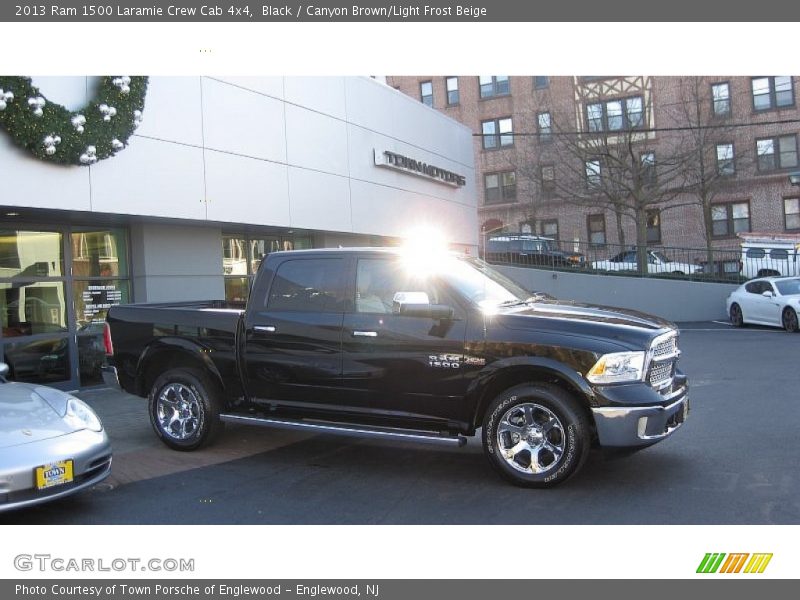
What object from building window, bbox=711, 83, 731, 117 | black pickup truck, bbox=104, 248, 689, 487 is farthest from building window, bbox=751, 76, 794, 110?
black pickup truck, bbox=104, 248, 689, 487

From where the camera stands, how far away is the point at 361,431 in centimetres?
580

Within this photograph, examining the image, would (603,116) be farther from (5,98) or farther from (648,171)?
(5,98)

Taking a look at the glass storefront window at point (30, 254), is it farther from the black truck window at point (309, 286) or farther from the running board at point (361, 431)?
the black truck window at point (309, 286)

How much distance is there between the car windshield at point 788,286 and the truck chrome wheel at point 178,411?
49.6 feet

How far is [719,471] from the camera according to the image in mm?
5590

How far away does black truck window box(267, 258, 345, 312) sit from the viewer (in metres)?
6.30

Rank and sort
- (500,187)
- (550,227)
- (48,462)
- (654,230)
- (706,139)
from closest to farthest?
(48,462)
(706,139)
(654,230)
(550,227)
(500,187)

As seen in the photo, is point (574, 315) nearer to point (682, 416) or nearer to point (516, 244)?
point (682, 416)

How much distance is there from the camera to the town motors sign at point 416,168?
16.9 metres

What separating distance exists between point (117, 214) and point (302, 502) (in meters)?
6.96

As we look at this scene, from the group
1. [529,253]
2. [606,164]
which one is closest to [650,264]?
[529,253]

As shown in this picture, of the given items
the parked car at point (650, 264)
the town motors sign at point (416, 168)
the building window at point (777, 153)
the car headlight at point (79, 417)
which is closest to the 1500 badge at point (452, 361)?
the car headlight at point (79, 417)

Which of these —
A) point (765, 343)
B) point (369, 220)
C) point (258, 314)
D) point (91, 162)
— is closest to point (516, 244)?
point (369, 220)

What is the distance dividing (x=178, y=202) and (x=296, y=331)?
601 cm
